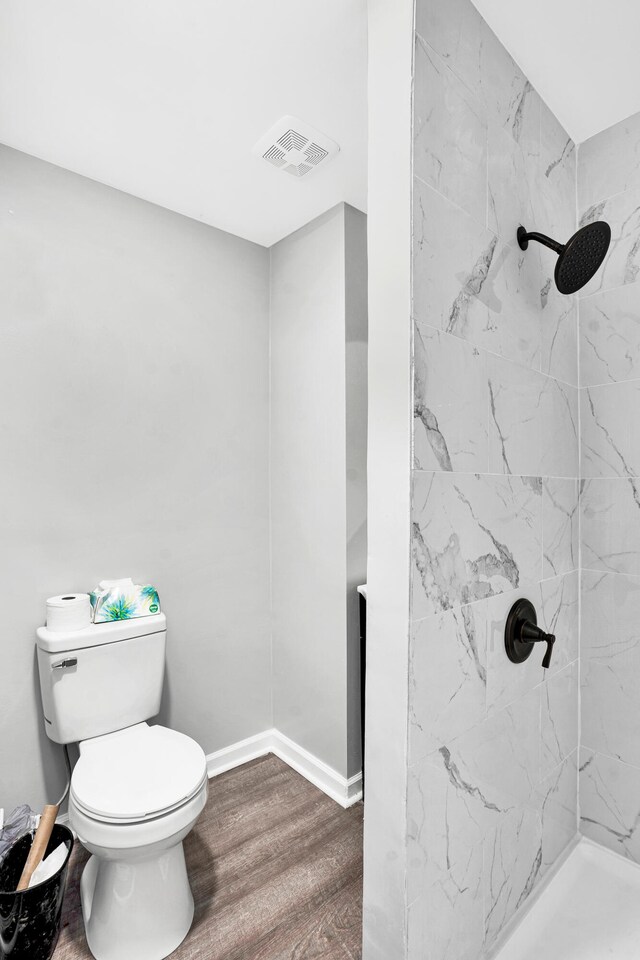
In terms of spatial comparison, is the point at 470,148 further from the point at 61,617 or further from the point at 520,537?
the point at 61,617

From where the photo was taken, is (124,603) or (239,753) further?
(239,753)

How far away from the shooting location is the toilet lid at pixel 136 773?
131 cm

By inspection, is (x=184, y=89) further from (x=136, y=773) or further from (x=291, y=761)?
(x=291, y=761)

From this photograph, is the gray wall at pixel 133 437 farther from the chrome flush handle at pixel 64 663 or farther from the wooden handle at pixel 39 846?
the wooden handle at pixel 39 846

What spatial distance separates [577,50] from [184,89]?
43.5 inches

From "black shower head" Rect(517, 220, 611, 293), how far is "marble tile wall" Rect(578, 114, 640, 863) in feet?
1.43

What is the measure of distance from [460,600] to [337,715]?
113 centimetres

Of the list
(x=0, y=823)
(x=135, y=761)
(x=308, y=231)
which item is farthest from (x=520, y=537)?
(x=0, y=823)

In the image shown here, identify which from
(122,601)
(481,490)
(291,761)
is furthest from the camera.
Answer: (291,761)

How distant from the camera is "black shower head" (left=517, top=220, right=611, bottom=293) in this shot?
4.02 feet

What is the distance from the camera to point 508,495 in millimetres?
1325

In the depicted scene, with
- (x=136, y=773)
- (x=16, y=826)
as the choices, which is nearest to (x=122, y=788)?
(x=136, y=773)

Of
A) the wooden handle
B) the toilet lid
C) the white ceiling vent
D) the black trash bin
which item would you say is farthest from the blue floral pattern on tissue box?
the white ceiling vent

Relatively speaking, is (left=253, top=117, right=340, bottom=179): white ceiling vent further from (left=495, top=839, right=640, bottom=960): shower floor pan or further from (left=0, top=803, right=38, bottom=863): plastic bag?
(left=495, top=839, right=640, bottom=960): shower floor pan
